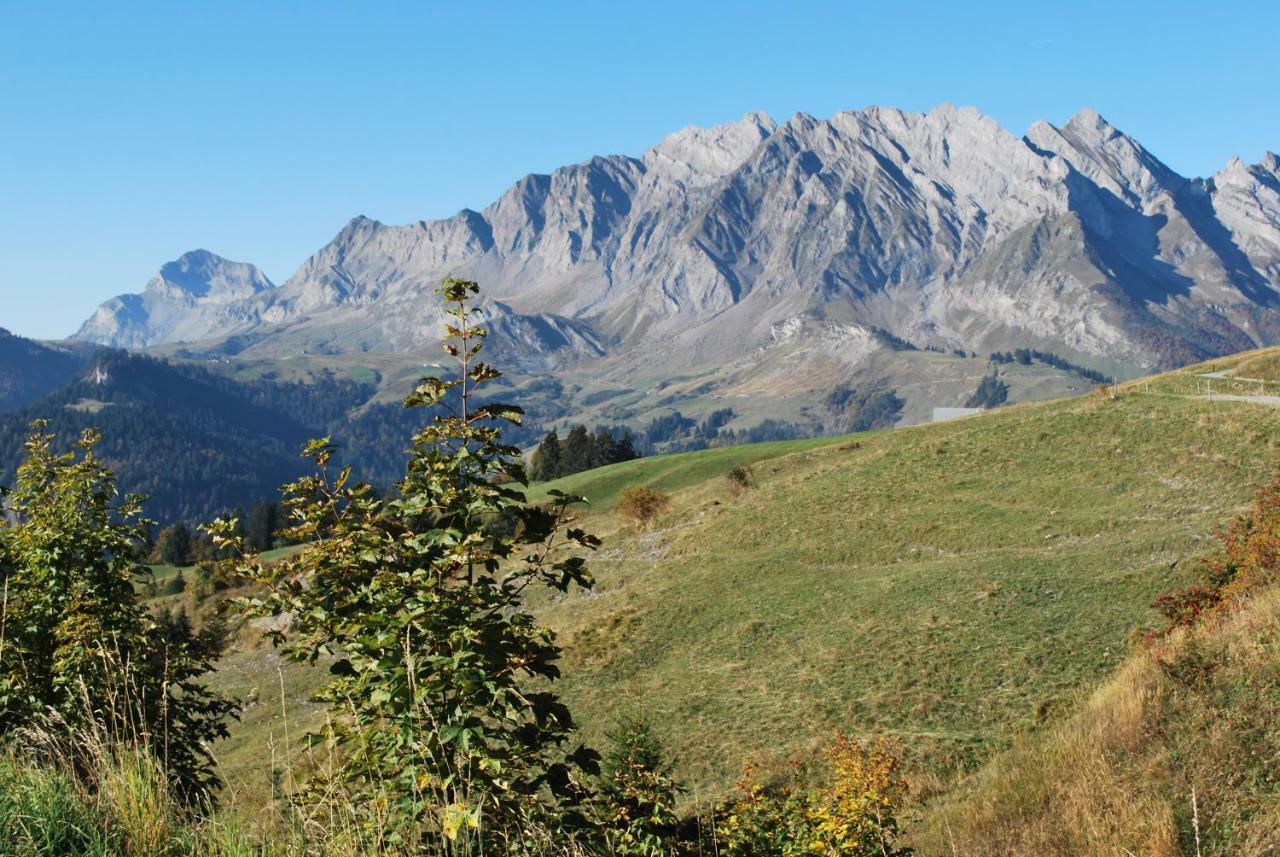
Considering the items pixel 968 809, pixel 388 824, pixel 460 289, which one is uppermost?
pixel 460 289

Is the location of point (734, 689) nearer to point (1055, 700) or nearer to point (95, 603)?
point (1055, 700)

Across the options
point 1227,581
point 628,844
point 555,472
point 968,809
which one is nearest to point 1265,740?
point 968,809

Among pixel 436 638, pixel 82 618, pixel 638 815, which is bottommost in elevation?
pixel 638 815

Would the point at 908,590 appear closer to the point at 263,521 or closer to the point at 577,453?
the point at 577,453

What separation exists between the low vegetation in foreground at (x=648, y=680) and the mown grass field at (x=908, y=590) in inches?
7.8

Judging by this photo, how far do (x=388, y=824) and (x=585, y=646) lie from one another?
30.5m

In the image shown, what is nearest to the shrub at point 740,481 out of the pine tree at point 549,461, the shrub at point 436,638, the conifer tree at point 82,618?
the conifer tree at point 82,618

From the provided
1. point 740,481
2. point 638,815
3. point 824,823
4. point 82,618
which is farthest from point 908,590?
point 740,481

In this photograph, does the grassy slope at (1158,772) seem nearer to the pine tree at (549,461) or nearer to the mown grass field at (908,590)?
the mown grass field at (908,590)

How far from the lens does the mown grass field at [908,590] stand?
2469cm

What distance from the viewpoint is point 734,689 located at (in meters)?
29.1

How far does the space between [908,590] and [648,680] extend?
35.6 feet

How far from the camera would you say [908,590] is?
35062mm

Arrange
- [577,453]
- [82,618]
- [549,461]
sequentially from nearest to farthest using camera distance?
1. [82,618]
2. [577,453]
3. [549,461]
